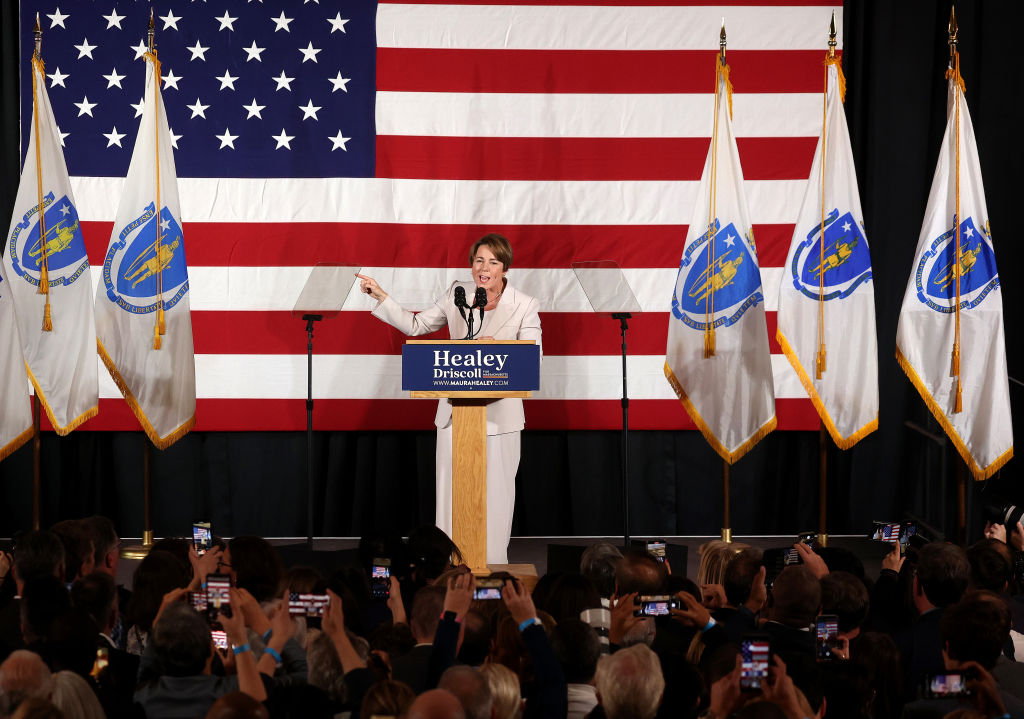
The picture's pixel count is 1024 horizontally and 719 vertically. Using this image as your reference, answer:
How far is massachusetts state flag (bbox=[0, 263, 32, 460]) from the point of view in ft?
19.8

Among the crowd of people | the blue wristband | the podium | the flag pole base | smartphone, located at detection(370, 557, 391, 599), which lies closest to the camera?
the crowd of people

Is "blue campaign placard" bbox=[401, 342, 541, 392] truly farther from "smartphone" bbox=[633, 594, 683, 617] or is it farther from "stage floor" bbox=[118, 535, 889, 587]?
"smartphone" bbox=[633, 594, 683, 617]

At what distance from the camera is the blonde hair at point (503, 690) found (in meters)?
2.53

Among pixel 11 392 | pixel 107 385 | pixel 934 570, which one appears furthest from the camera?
pixel 107 385

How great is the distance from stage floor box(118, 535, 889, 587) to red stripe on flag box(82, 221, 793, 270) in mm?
1647


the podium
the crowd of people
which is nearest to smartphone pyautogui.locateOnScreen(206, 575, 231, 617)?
the crowd of people

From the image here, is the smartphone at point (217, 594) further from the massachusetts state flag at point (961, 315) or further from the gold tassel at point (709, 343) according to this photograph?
the massachusetts state flag at point (961, 315)

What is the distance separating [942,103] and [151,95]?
452 centimetres

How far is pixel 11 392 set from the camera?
20.1 feet

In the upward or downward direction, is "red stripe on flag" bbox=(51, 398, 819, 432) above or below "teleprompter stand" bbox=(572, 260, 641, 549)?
below

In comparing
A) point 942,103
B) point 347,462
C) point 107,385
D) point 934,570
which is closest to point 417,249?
point 347,462

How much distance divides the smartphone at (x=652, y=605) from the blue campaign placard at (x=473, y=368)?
2.05 m

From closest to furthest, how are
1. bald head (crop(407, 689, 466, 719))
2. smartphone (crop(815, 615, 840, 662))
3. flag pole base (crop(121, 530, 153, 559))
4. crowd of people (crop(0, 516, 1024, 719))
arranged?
bald head (crop(407, 689, 466, 719)) < crowd of people (crop(0, 516, 1024, 719)) < smartphone (crop(815, 615, 840, 662)) < flag pole base (crop(121, 530, 153, 559))

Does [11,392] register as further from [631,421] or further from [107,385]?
[631,421]
